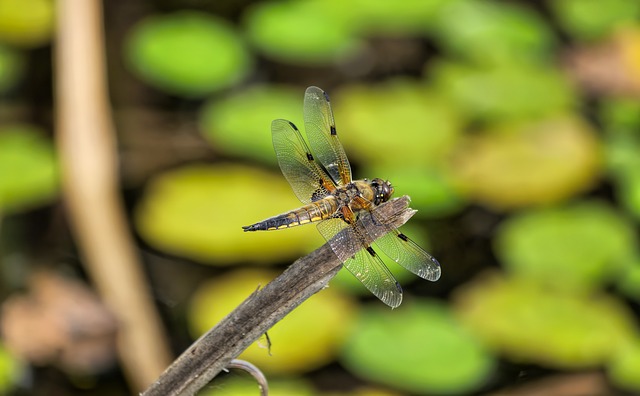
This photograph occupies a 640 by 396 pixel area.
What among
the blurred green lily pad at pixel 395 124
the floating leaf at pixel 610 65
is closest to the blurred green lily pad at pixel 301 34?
the blurred green lily pad at pixel 395 124

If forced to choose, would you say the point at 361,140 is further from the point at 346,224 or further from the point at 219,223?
the point at 346,224

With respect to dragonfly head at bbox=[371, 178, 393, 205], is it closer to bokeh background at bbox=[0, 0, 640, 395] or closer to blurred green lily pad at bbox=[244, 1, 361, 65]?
bokeh background at bbox=[0, 0, 640, 395]

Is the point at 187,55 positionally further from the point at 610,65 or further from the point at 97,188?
the point at 610,65

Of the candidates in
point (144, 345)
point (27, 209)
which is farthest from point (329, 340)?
point (27, 209)

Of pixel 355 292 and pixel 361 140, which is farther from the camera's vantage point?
pixel 361 140

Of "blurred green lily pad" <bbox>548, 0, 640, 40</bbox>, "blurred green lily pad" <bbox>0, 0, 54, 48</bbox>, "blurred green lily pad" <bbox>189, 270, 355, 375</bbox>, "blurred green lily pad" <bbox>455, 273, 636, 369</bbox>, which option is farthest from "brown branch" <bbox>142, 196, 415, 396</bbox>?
"blurred green lily pad" <bbox>548, 0, 640, 40</bbox>

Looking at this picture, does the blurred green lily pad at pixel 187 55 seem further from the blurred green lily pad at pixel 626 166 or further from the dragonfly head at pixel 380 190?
the dragonfly head at pixel 380 190
